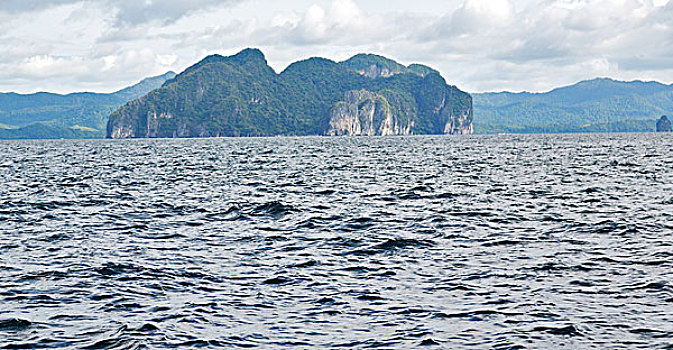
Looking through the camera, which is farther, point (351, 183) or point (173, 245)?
point (351, 183)

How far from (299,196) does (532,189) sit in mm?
16569

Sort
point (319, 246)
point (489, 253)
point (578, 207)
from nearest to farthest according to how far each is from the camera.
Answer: point (489, 253) < point (319, 246) < point (578, 207)

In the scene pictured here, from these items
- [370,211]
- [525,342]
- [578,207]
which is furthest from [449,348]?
[578,207]

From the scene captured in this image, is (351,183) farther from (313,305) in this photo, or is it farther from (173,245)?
(313,305)

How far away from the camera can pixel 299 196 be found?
43344 mm

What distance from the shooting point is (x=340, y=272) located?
2072 cm

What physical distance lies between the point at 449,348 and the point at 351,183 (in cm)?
3973

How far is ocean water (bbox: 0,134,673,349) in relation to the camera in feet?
47.6

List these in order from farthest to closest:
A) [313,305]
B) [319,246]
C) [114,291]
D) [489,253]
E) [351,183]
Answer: [351,183]
[319,246]
[489,253]
[114,291]
[313,305]

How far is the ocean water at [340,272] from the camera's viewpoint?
571 inches

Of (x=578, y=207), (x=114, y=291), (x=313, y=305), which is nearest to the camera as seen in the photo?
(x=313, y=305)

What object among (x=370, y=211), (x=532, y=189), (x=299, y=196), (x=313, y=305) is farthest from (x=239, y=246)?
(x=532, y=189)

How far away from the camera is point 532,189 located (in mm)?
45719

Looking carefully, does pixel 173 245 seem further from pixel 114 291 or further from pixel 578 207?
pixel 578 207
